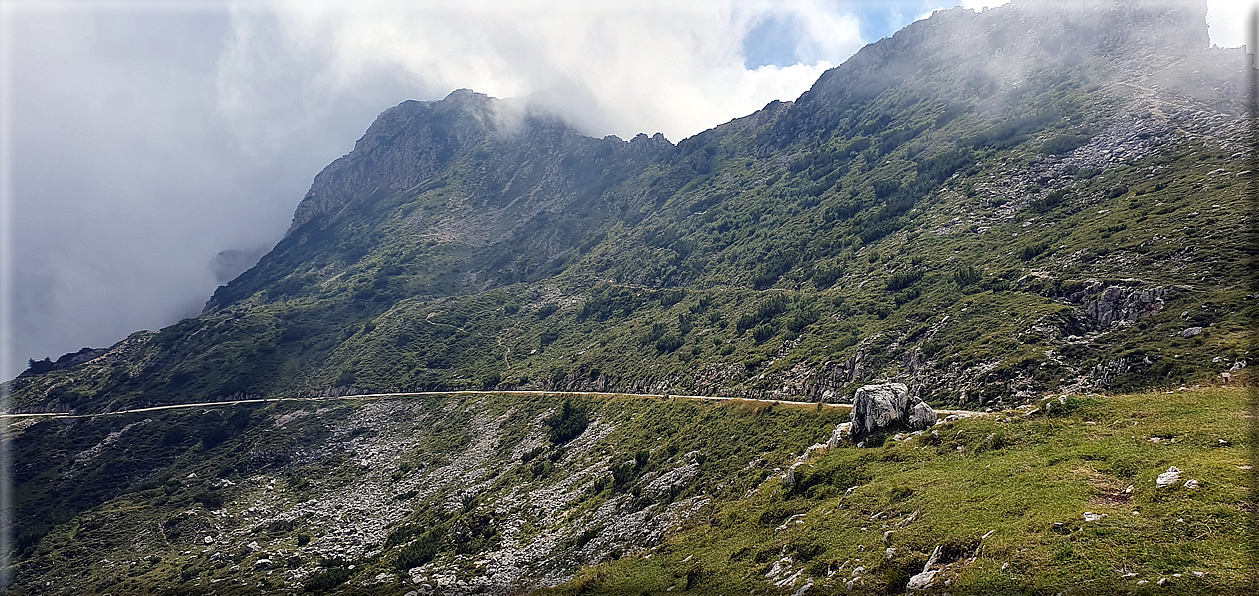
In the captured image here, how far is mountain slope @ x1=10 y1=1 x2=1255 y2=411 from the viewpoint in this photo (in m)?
54.4

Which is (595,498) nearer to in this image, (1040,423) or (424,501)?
(424,501)

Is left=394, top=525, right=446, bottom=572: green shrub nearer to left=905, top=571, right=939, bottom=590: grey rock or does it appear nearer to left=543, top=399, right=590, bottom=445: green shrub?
left=543, top=399, right=590, bottom=445: green shrub

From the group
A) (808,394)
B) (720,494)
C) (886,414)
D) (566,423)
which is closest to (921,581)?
(886,414)

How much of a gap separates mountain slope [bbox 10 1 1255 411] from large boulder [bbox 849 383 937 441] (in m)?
11.8

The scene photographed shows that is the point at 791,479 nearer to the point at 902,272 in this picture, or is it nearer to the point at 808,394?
the point at 808,394

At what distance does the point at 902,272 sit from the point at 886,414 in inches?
2188

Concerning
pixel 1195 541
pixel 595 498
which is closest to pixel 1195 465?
pixel 1195 541

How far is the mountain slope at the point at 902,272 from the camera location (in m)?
54.4

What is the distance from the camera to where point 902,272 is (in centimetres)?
8894

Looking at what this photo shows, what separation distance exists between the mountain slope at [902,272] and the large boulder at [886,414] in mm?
11774

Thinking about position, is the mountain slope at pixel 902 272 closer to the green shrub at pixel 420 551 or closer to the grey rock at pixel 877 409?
the grey rock at pixel 877 409

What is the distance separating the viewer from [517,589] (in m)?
46.2

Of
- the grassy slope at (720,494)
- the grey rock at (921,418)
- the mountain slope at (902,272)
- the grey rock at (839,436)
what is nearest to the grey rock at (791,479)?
the grassy slope at (720,494)

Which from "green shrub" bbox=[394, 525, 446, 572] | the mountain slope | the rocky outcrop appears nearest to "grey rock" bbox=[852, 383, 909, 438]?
the mountain slope
